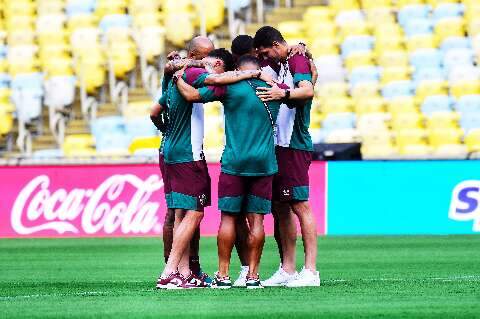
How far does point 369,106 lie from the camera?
72.9ft

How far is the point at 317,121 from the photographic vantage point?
2230cm

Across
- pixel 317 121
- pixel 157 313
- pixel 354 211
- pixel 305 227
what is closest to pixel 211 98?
pixel 305 227

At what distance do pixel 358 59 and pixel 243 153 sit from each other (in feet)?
42.9

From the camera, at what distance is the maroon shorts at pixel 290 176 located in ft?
36.5

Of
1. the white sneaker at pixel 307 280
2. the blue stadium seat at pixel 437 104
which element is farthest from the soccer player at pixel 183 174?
the blue stadium seat at pixel 437 104

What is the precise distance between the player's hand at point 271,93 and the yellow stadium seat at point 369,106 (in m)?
11.6

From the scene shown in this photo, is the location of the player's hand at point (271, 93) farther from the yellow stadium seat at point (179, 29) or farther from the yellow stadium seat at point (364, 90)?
the yellow stadium seat at point (179, 29)

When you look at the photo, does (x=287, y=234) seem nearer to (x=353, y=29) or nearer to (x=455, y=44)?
(x=455, y=44)

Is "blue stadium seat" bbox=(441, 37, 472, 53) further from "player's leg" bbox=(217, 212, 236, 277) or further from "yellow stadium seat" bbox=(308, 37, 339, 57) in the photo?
"player's leg" bbox=(217, 212, 236, 277)

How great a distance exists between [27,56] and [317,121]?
230 inches

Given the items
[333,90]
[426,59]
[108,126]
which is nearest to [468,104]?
[426,59]

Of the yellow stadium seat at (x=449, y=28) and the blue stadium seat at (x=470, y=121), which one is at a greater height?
the yellow stadium seat at (x=449, y=28)

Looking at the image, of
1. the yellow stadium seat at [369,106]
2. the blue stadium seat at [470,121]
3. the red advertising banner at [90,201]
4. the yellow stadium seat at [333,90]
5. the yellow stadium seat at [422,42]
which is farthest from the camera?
the yellow stadium seat at [422,42]

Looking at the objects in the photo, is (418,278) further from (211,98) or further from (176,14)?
(176,14)
